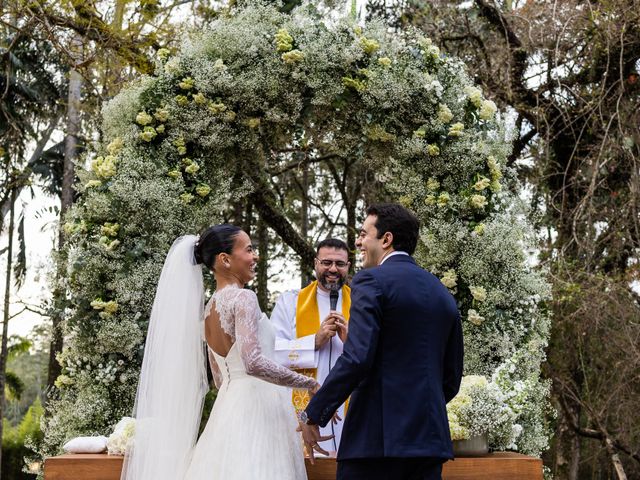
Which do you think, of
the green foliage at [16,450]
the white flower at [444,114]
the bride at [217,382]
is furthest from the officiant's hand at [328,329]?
the green foliage at [16,450]

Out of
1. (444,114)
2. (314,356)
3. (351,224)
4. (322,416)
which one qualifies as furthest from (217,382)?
(351,224)

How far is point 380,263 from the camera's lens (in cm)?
371

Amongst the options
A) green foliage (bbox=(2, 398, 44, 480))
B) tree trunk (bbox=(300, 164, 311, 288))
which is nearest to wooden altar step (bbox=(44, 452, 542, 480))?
tree trunk (bbox=(300, 164, 311, 288))

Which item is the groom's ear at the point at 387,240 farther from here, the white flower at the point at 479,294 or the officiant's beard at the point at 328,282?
the white flower at the point at 479,294

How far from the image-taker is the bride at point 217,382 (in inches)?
159

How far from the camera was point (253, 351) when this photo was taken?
401cm

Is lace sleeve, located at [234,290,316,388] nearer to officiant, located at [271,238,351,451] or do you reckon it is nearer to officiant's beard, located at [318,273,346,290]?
officiant, located at [271,238,351,451]

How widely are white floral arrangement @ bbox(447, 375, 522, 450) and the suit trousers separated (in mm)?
1108

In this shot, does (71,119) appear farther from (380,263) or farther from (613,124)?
(380,263)

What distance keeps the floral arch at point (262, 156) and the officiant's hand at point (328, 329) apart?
3.89 ft

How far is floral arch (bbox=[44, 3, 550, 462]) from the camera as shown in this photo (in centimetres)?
578

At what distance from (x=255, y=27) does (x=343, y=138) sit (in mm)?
1081

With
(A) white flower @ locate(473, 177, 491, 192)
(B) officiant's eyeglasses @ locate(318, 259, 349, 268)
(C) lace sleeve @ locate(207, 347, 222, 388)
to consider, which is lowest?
(C) lace sleeve @ locate(207, 347, 222, 388)

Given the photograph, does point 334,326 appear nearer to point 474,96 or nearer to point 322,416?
point 322,416
